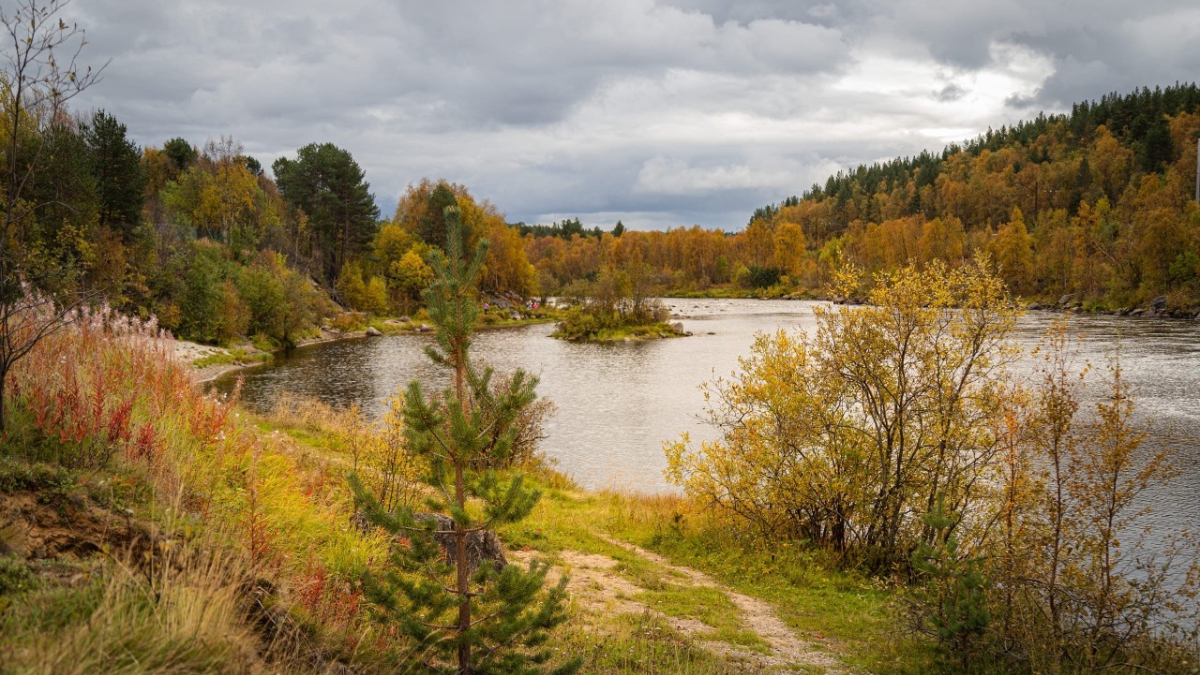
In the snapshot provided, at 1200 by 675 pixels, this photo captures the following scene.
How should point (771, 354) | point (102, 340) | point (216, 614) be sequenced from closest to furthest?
point (216, 614) < point (102, 340) < point (771, 354)

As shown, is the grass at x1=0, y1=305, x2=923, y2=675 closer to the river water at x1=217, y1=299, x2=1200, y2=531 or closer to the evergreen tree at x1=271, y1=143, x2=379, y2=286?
the river water at x1=217, y1=299, x2=1200, y2=531

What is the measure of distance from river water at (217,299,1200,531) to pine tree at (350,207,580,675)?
333 inches

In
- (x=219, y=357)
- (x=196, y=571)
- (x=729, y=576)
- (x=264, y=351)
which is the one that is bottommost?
(x=729, y=576)

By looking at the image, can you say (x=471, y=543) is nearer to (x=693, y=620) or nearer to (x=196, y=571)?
(x=693, y=620)

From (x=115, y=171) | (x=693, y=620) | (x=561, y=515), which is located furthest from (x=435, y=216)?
A: (x=693, y=620)

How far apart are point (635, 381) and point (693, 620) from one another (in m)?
29.9

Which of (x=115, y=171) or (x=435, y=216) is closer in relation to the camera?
(x=115, y=171)

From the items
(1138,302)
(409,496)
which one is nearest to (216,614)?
(409,496)

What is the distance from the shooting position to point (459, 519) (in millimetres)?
5434

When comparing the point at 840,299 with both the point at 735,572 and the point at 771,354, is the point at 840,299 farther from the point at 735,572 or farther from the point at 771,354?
the point at 735,572

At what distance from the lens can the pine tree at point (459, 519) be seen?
17.9 feet

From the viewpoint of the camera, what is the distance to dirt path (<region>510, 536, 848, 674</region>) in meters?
8.84

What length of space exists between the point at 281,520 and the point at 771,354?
10.3m

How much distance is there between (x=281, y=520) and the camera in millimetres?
6816
